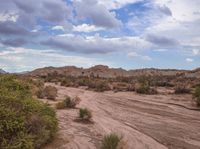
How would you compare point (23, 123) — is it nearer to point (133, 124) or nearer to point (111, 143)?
point (111, 143)

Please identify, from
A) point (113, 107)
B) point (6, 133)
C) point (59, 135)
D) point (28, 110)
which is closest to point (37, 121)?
point (28, 110)

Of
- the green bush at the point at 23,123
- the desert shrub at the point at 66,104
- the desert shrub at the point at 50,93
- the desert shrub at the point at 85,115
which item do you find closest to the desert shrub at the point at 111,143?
the green bush at the point at 23,123

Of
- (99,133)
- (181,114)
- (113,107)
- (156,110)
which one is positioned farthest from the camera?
(113,107)

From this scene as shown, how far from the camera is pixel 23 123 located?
46.1 feet

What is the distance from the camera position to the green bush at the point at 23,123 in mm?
13438

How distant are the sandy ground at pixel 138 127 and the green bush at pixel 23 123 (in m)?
0.79

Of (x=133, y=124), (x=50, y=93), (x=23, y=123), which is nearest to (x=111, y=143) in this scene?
(x=23, y=123)

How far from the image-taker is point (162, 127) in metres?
21.6

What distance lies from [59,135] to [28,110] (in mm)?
2867

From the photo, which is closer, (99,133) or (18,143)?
(18,143)

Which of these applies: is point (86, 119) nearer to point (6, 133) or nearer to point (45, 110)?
point (45, 110)

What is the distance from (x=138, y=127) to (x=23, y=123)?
876 centimetres

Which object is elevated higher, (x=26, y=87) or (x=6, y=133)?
(x=26, y=87)

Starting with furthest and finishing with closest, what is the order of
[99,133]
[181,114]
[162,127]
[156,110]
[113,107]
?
[113,107]
[156,110]
[181,114]
[162,127]
[99,133]
